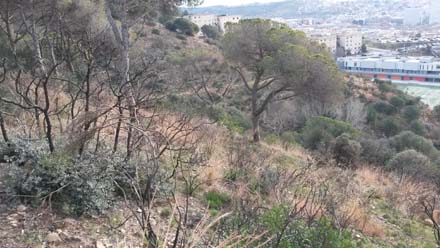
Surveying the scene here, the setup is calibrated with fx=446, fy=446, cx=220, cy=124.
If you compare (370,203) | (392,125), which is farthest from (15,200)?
(392,125)

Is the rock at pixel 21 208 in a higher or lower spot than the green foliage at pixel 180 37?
lower

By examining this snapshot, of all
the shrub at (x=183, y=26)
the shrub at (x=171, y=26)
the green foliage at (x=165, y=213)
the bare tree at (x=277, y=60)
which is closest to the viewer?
the green foliage at (x=165, y=213)

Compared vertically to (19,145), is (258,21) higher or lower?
higher

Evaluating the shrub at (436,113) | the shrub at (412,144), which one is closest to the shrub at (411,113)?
the shrub at (436,113)

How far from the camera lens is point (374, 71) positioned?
30.8 metres

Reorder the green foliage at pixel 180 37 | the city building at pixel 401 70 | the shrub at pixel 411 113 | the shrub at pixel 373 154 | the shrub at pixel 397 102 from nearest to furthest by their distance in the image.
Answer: the shrub at pixel 373 154 < the shrub at pixel 411 113 < the shrub at pixel 397 102 < the green foliage at pixel 180 37 < the city building at pixel 401 70

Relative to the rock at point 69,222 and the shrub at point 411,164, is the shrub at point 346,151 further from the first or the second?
the rock at point 69,222

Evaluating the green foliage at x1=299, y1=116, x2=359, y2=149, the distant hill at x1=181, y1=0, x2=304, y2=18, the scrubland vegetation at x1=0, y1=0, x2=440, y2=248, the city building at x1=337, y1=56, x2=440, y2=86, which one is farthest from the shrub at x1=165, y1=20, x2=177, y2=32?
the distant hill at x1=181, y1=0, x2=304, y2=18

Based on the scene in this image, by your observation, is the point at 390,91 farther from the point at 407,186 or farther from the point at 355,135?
the point at 407,186

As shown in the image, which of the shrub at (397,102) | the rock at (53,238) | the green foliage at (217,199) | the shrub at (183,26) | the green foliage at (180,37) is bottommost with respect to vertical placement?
the shrub at (397,102)

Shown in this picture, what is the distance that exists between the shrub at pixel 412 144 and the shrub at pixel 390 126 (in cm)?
276

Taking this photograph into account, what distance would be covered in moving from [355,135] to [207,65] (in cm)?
1020

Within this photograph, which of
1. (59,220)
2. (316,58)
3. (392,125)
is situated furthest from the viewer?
(392,125)

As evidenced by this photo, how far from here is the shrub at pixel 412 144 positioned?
13.8m
